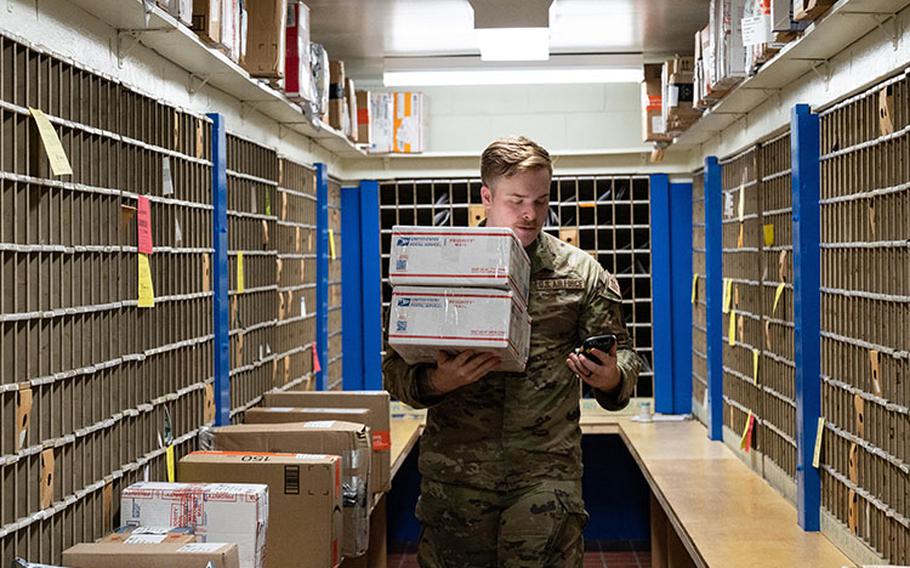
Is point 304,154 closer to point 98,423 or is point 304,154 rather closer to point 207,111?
point 207,111

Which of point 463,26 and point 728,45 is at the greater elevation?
point 463,26

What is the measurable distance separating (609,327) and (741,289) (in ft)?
10.2

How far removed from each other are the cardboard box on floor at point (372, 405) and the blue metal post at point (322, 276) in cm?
161

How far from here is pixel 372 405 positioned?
473 centimetres

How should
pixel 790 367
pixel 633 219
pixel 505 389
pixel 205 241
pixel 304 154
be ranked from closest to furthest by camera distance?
pixel 505 389 → pixel 205 241 → pixel 790 367 → pixel 304 154 → pixel 633 219

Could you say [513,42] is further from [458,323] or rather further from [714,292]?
[458,323]

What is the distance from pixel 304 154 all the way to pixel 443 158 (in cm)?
148

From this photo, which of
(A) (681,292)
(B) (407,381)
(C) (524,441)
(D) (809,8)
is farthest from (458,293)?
(A) (681,292)

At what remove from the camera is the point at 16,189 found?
2.51m

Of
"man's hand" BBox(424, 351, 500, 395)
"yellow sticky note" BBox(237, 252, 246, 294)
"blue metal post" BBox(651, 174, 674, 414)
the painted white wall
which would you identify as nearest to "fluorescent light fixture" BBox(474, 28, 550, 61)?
the painted white wall

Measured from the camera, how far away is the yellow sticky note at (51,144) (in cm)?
259

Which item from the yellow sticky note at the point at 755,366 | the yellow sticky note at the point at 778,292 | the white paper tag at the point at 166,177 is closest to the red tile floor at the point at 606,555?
the yellow sticky note at the point at 755,366

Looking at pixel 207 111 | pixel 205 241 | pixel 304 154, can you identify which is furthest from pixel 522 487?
pixel 304 154

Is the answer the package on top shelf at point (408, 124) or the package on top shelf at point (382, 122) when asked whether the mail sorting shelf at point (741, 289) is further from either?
the package on top shelf at point (382, 122)
